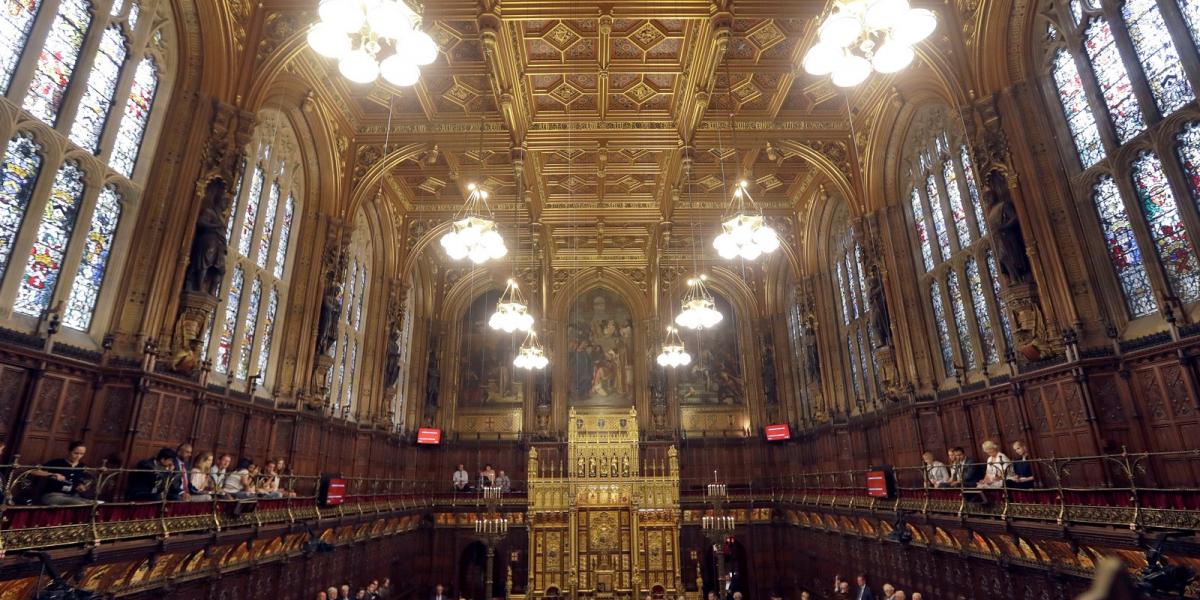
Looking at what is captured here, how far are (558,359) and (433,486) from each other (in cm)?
759

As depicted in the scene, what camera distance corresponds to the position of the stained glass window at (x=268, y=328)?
14.9 metres

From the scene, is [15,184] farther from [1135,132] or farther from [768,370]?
[768,370]

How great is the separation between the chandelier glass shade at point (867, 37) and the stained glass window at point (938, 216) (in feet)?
31.3

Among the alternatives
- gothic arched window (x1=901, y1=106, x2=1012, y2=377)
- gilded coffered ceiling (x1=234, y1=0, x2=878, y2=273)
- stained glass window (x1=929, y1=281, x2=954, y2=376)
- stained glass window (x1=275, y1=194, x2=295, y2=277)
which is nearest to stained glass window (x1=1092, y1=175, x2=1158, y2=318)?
gothic arched window (x1=901, y1=106, x2=1012, y2=377)

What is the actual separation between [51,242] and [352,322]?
1093cm

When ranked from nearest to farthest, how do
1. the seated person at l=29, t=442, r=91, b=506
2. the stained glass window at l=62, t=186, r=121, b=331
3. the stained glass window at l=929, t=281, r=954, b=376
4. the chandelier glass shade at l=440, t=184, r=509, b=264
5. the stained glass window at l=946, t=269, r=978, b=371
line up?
the seated person at l=29, t=442, r=91, b=506
the stained glass window at l=62, t=186, r=121, b=331
the chandelier glass shade at l=440, t=184, r=509, b=264
the stained glass window at l=946, t=269, r=978, b=371
the stained glass window at l=929, t=281, r=954, b=376

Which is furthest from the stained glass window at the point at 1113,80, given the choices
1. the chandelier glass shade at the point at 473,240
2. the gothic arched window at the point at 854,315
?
the chandelier glass shade at the point at 473,240

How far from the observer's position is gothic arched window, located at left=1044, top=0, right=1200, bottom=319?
8.94 meters

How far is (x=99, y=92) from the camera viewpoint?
10.1 metres

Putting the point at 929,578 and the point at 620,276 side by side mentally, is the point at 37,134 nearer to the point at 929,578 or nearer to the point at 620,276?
the point at 929,578

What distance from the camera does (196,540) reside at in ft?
30.1

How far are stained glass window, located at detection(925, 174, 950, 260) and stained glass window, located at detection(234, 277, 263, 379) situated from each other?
17.8 metres

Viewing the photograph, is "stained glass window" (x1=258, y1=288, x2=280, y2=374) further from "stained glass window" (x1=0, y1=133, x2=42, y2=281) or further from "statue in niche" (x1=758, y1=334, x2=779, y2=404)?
"statue in niche" (x1=758, y1=334, x2=779, y2=404)

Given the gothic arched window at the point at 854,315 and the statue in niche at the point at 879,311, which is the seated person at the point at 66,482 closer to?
the statue in niche at the point at 879,311
